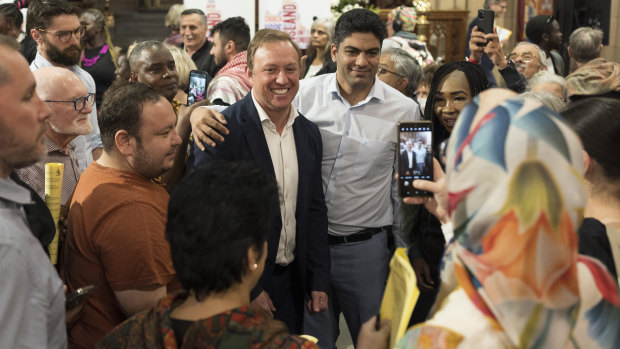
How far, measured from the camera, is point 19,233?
1.39 m

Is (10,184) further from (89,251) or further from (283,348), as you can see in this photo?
(283,348)

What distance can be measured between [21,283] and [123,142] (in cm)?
84

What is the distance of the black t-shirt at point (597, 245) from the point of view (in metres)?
1.66

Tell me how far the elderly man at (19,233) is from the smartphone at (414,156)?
112 centimetres

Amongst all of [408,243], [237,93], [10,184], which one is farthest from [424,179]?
A: [237,93]

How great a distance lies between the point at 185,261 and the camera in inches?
57.0

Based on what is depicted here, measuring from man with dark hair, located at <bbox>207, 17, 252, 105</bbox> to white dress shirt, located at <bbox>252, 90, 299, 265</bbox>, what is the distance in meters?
1.29

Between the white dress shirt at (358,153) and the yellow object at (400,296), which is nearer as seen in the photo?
the yellow object at (400,296)

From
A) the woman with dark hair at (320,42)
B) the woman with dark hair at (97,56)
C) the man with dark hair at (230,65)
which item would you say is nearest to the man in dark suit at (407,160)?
the man with dark hair at (230,65)

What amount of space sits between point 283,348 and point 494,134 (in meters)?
0.61

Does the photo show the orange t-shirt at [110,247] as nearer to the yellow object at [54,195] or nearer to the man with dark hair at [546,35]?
the yellow object at [54,195]

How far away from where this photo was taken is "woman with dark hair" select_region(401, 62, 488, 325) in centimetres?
282

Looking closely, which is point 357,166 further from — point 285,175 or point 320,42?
point 320,42

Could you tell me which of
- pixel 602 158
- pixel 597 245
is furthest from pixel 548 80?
pixel 597 245
